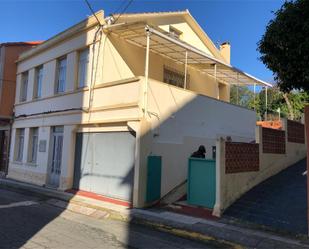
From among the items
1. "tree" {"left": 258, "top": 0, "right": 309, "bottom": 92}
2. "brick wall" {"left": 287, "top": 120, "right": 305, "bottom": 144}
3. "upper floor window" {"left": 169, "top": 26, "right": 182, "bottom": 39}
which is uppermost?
"upper floor window" {"left": 169, "top": 26, "right": 182, "bottom": 39}

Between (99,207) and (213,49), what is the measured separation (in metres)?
11.9

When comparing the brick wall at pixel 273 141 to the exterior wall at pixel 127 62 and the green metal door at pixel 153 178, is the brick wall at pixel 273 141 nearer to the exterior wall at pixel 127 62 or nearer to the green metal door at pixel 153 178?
the green metal door at pixel 153 178

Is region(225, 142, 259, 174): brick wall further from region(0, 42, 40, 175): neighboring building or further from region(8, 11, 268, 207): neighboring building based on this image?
region(0, 42, 40, 175): neighboring building

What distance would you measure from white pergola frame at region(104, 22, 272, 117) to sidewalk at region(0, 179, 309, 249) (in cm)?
352

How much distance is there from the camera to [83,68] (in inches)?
623

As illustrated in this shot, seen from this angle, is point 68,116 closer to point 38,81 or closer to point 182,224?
point 38,81

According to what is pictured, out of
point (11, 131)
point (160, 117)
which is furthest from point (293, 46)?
point (11, 131)

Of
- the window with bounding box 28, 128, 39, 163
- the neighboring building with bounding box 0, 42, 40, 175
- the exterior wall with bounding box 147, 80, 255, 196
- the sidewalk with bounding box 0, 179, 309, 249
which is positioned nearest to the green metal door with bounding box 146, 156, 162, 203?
the exterior wall with bounding box 147, 80, 255, 196

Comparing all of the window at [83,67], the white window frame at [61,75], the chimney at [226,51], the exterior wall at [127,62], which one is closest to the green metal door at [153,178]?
the exterior wall at [127,62]

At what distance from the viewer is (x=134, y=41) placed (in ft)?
49.5

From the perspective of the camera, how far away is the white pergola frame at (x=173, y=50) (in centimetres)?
1283

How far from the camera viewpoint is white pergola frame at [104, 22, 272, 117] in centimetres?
1283

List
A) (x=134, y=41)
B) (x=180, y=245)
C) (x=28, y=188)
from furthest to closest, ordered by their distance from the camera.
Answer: (x=28, y=188) < (x=134, y=41) < (x=180, y=245)

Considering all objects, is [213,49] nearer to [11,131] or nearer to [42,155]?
[42,155]
